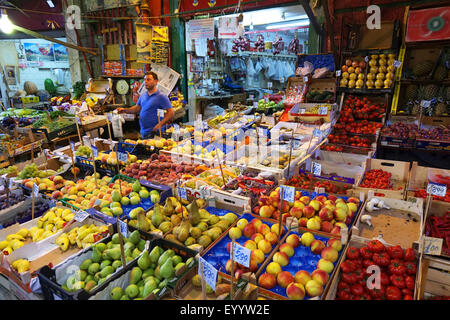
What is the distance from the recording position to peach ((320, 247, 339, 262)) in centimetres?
210

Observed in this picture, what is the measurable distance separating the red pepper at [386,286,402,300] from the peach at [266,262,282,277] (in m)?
0.70

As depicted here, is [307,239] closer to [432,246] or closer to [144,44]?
[432,246]

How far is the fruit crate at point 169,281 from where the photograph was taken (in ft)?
5.79

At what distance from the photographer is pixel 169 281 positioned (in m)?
1.81

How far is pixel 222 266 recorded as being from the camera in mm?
2123

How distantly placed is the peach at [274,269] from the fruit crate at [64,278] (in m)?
0.87

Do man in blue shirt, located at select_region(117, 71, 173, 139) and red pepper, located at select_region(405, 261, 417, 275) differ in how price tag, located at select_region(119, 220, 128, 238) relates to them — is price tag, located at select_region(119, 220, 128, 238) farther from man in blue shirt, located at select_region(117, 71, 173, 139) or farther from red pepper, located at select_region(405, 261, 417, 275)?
man in blue shirt, located at select_region(117, 71, 173, 139)

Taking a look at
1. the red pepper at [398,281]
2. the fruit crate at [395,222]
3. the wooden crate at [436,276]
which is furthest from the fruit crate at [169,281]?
the wooden crate at [436,276]

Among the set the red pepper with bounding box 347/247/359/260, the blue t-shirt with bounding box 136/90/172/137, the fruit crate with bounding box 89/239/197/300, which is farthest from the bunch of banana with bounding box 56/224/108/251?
the blue t-shirt with bounding box 136/90/172/137

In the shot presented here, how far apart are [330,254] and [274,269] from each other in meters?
0.43

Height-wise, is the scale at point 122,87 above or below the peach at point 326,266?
above

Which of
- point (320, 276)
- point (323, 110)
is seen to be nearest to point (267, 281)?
point (320, 276)

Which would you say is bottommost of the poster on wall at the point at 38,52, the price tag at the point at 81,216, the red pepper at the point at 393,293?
the red pepper at the point at 393,293

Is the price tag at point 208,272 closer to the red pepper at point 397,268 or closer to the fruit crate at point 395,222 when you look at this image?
the red pepper at point 397,268
